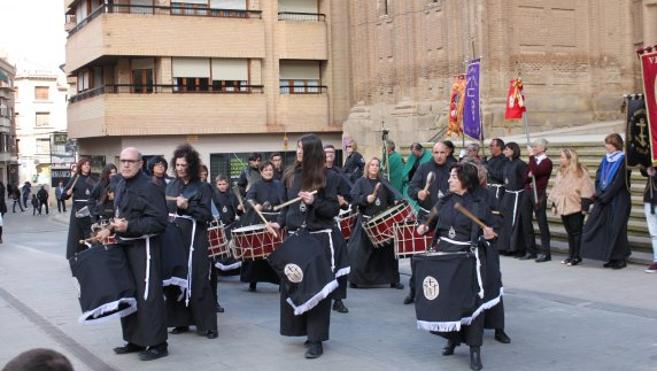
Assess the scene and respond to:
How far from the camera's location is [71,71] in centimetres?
4016

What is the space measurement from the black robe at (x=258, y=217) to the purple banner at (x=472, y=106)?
7.01 metres

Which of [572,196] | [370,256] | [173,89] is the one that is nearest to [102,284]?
[370,256]

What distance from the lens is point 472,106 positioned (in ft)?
57.9

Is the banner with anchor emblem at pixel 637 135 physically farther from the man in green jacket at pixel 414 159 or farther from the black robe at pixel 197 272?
the black robe at pixel 197 272

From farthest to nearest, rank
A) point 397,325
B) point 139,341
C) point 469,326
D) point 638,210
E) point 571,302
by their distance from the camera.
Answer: point 638,210, point 571,302, point 397,325, point 139,341, point 469,326

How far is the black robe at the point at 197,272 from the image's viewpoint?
8867 millimetres

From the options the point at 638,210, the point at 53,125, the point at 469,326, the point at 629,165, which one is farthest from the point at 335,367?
the point at 53,125

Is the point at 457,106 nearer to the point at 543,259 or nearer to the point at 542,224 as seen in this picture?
the point at 542,224

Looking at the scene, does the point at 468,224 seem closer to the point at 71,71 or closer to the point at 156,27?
the point at 156,27

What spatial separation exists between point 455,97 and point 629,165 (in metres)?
8.72

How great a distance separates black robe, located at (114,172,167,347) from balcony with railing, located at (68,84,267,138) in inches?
1047

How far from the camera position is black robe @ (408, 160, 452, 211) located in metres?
10.6

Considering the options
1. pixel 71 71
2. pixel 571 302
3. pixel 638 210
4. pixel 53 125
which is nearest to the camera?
pixel 571 302

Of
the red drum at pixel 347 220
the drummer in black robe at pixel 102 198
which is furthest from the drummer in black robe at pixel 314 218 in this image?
the drummer in black robe at pixel 102 198
